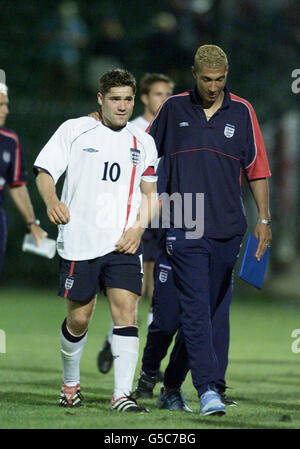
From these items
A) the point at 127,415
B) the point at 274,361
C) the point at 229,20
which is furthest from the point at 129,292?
the point at 229,20

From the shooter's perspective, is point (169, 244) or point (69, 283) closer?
point (69, 283)

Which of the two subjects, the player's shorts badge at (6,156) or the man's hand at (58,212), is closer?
the man's hand at (58,212)

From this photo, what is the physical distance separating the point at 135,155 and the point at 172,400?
1.61 m

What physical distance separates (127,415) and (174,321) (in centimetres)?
93

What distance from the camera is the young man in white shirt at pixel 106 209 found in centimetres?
645

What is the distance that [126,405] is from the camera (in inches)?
247

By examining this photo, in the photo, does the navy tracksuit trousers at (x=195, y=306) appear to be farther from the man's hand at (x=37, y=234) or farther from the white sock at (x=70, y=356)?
the man's hand at (x=37, y=234)

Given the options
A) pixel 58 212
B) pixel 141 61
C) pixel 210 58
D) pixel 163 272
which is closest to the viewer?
pixel 58 212

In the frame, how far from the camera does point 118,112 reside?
6504 millimetres

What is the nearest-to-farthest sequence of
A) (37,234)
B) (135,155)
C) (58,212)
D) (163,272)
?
(58,212) < (135,155) < (163,272) < (37,234)

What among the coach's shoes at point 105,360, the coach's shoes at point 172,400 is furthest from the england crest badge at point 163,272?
the coach's shoes at point 105,360

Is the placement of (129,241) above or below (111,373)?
above

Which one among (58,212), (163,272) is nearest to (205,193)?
(163,272)

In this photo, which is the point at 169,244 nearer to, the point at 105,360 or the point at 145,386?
the point at 145,386
